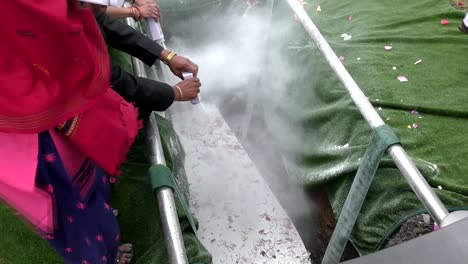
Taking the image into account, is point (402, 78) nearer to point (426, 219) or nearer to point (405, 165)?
point (426, 219)

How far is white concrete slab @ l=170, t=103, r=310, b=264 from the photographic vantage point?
7.01 ft

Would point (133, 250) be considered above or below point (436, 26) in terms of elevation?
below

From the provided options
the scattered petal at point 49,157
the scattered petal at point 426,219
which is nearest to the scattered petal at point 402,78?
the scattered petal at point 426,219

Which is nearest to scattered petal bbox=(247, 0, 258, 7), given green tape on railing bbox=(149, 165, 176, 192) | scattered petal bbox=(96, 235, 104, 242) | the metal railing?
the metal railing

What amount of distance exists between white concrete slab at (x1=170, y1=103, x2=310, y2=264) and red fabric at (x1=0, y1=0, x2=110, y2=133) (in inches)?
50.2

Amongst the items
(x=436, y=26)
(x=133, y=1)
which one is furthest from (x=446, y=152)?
(x=133, y=1)

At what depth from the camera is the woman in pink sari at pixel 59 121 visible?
3.16 ft

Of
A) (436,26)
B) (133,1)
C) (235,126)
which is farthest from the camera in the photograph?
(235,126)

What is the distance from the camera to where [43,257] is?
1.96m

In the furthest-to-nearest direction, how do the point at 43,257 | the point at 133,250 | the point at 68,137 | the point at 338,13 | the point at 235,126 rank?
the point at 235,126, the point at 338,13, the point at 43,257, the point at 133,250, the point at 68,137

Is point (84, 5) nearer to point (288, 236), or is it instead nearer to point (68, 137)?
point (68, 137)

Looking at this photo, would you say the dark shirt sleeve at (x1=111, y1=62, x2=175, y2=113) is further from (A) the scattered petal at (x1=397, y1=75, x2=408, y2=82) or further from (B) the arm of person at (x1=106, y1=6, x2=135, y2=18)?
(A) the scattered petal at (x1=397, y1=75, x2=408, y2=82)

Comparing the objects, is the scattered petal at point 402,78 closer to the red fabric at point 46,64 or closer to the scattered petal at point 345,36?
the scattered petal at point 345,36

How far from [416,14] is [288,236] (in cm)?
172
